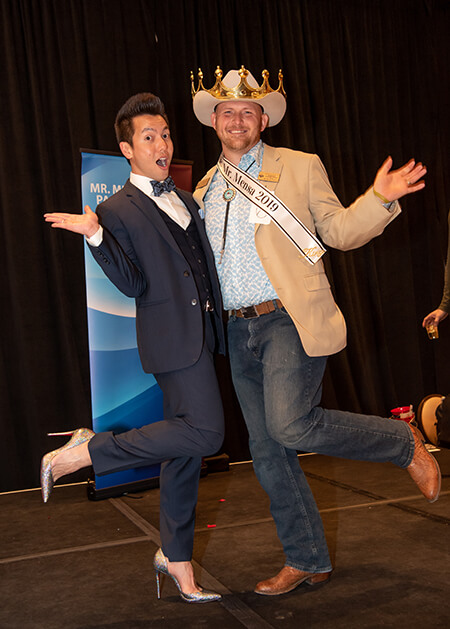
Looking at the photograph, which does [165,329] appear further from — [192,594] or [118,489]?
[118,489]

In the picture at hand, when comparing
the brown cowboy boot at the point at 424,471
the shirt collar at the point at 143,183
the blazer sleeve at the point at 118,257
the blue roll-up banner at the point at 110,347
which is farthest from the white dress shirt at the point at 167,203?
the blue roll-up banner at the point at 110,347

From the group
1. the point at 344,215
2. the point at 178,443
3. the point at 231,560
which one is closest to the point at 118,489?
the point at 231,560

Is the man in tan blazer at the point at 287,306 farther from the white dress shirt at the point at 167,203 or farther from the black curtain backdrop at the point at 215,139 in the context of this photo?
the black curtain backdrop at the point at 215,139

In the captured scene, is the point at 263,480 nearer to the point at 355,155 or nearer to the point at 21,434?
the point at 21,434

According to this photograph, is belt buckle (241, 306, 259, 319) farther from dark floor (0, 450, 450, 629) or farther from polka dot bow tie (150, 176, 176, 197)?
dark floor (0, 450, 450, 629)

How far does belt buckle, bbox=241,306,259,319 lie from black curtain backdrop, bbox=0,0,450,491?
7.51ft

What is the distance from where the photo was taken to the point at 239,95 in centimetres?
217

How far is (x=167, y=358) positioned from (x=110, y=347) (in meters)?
1.73

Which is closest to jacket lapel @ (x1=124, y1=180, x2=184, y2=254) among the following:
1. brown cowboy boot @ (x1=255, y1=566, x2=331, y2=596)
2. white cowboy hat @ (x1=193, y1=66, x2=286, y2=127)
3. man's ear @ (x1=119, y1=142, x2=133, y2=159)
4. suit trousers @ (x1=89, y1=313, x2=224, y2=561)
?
man's ear @ (x1=119, y1=142, x2=133, y2=159)

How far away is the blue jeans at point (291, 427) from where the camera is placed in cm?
192

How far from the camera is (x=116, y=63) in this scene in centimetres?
435

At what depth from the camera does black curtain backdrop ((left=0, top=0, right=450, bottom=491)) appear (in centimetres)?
407

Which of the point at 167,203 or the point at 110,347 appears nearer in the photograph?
the point at 167,203

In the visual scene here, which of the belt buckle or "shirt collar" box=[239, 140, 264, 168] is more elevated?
"shirt collar" box=[239, 140, 264, 168]
